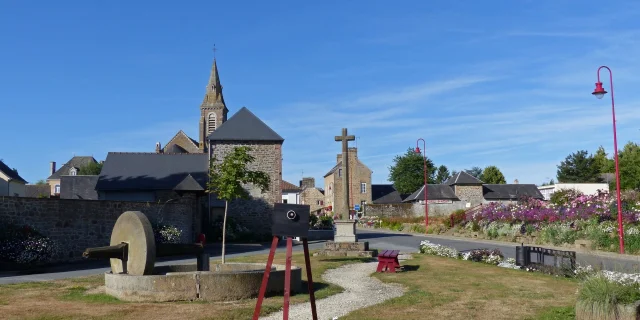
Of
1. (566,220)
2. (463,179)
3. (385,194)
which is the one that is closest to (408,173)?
(385,194)

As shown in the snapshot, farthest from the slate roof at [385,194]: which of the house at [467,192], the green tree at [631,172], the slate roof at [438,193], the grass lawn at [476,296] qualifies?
the grass lawn at [476,296]

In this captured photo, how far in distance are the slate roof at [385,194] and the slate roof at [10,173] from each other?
37781 mm

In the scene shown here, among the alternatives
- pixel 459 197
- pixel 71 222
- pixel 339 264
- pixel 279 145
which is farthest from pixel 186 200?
pixel 459 197

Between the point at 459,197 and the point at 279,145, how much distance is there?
26.9 meters

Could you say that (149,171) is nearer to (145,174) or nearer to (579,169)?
(145,174)

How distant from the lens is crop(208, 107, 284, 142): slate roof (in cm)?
3512

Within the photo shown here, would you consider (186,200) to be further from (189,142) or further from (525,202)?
(189,142)

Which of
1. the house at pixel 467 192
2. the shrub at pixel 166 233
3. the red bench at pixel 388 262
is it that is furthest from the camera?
the house at pixel 467 192

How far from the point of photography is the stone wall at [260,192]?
3412 cm

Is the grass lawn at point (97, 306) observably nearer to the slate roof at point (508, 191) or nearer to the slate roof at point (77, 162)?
the slate roof at point (508, 191)

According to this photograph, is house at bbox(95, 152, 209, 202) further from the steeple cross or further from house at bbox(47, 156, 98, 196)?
house at bbox(47, 156, 98, 196)

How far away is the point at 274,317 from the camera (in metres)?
8.47

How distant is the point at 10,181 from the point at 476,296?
45.1 m

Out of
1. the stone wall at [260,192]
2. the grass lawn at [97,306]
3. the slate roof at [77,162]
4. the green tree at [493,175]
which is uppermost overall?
the slate roof at [77,162]
